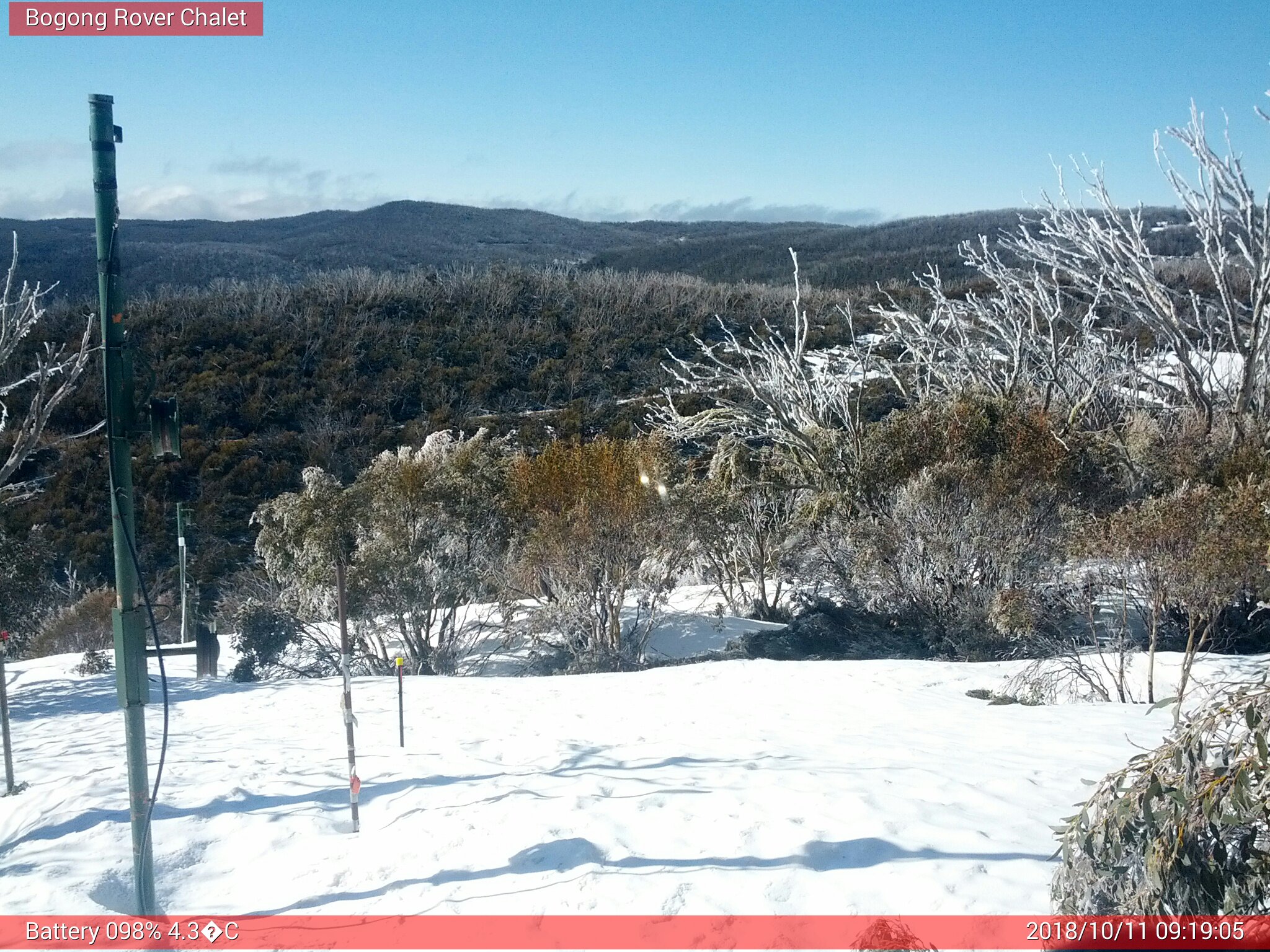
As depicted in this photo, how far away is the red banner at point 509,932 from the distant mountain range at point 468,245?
133ft

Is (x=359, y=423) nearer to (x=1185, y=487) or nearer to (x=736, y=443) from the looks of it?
(x=736, y=443)

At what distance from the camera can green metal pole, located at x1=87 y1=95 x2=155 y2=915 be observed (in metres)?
3.57

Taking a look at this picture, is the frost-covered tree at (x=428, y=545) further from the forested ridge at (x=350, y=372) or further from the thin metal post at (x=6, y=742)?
the forested ridge at (x=350, y=372)

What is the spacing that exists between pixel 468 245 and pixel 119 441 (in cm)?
Result: 6701

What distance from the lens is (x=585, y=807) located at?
4.86m

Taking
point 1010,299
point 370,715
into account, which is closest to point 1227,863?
point 370,715

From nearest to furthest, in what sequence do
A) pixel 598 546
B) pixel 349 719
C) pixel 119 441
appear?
pixel 119 441, pixel 349 719, pixel 598 546

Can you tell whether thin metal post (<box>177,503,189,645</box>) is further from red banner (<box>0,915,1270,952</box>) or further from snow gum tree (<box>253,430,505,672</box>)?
red banner (<box>0,915,1270,952</box>)

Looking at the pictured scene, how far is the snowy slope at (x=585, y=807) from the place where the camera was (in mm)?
4016

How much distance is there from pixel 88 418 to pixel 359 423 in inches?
317

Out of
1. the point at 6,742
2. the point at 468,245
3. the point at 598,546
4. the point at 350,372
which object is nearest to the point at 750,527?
the point at 598,546

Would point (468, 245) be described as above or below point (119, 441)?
above

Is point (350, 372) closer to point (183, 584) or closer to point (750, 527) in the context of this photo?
point (183, 584)


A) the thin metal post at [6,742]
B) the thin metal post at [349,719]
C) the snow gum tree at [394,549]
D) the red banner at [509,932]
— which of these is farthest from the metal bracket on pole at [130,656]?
the snow gum tree at [394,549]
